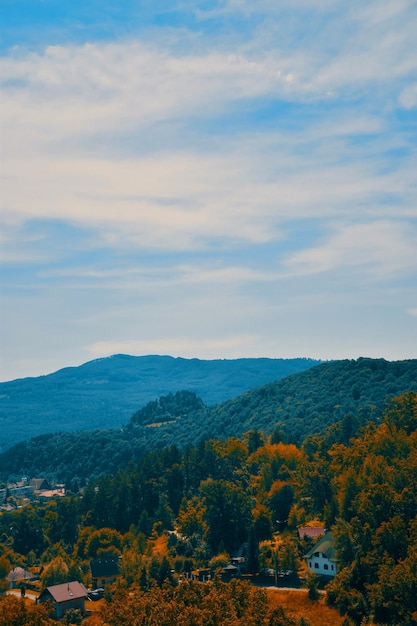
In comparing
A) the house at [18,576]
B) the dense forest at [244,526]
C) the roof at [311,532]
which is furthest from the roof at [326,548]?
the house at [18,576]

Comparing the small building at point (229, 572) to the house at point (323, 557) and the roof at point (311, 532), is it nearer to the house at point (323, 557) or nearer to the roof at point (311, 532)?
the house at point (323, 557)

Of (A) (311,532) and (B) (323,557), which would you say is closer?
(B) (323,557)

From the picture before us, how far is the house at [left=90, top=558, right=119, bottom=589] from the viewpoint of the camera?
93.5 metres

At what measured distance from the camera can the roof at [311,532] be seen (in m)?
88.1

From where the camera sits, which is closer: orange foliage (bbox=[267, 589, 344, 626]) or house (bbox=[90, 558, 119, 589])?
orange foliage (bbox=[267, 589, 344, 626])

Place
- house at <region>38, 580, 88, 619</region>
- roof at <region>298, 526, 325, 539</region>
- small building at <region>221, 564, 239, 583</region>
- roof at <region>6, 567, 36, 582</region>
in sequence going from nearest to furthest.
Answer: house at <region>38, 580, 88, 619</region>
small building at <region>221, 564, 239, 583</region>
roof at <region>298, 526, 325, 539</region>
roof at <region>6, 567, 36, 582</region>

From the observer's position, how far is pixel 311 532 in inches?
3509

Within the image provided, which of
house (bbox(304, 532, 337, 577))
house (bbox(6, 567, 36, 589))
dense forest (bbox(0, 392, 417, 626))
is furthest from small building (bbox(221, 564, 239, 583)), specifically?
house (bbox(6, 567, 36, 589))

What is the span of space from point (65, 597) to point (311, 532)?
3146 cm

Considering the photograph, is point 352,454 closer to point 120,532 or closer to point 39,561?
point 120,532

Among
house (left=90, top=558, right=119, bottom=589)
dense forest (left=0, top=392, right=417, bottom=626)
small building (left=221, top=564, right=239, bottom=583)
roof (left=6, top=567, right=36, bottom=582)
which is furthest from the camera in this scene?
roof (left=6, top=567, right=36, bottom=582)

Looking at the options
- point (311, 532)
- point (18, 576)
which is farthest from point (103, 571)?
point (311, 532)

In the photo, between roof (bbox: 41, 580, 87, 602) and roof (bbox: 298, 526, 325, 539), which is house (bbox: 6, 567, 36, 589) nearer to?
roof (bbox: 41, 580, 87, 602)

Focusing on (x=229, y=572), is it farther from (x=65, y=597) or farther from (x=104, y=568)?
(x=104, y=568)
